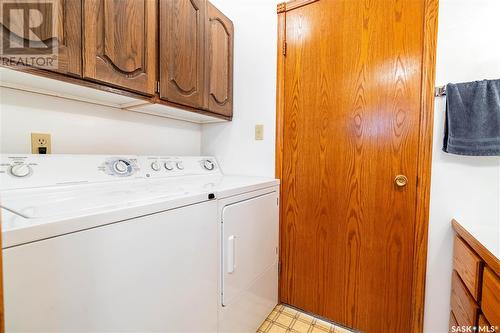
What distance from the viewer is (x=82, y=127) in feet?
4.26

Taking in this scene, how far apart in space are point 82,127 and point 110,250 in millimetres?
Result: 994

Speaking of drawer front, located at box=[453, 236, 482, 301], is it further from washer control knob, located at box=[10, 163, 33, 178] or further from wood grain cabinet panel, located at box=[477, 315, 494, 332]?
washer control knob, located at box=[10, 163, 33, 178]

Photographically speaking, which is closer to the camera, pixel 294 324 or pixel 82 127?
pixel 82 127

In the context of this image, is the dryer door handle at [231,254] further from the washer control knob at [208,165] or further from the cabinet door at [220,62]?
the cabinet door at [220,62]

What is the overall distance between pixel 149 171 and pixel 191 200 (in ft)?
2.00

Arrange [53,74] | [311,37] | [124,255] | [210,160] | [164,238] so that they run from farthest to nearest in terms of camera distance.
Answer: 1. [210,160]
2. [311,37]
3. [53,74]
4. [164,238]
5. [124,255]

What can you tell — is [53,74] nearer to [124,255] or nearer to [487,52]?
[124,255]

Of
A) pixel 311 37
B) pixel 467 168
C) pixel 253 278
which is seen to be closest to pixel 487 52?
pixel 467 168

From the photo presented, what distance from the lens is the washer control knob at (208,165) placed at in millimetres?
1795

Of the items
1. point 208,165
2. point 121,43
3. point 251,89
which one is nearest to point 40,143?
point 121,43

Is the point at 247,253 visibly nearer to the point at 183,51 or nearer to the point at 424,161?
the point at 424,161

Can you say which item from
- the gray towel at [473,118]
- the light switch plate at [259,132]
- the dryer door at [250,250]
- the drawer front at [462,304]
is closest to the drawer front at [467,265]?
the drawer front at [462,304]

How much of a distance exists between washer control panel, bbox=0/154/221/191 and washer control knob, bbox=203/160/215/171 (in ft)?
0.59

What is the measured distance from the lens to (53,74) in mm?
901
